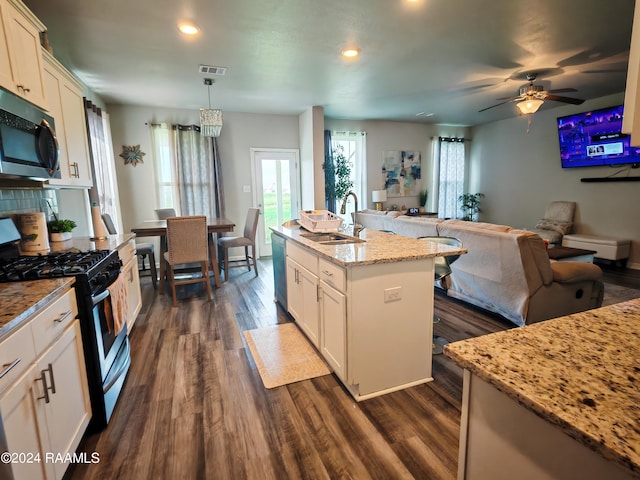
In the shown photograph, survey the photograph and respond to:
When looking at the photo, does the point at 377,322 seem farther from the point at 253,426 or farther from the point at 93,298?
the point at 93,298

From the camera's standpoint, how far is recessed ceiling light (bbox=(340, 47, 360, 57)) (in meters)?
3.19

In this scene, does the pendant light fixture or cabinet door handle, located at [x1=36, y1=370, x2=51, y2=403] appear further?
the pendant light fixture

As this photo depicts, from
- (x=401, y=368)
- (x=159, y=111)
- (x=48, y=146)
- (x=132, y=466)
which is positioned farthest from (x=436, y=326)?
(x=159, y=111)

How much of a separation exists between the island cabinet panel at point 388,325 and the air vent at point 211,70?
3051 millimetres

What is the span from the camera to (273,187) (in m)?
6.09

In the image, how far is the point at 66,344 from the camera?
149 cm

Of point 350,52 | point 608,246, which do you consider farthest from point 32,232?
point 608,246

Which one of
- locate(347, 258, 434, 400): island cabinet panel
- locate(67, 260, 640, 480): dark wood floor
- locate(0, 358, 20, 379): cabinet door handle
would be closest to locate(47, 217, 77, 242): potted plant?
locate(67, 260, 640, 480): dark wood floor

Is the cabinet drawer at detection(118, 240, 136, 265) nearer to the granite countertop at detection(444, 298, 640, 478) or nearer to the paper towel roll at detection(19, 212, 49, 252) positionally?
the paper towel roll at detection(19, 212, 49, 252)

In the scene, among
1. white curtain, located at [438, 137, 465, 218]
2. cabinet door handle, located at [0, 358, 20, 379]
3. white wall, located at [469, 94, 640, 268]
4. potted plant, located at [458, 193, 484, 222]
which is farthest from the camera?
potted plant, located at [458, 193, 484, 222]

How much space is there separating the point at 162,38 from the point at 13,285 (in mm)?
2463

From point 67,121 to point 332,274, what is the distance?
2549mm

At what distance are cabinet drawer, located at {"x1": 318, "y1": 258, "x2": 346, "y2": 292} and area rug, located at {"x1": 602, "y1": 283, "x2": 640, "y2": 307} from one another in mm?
3317

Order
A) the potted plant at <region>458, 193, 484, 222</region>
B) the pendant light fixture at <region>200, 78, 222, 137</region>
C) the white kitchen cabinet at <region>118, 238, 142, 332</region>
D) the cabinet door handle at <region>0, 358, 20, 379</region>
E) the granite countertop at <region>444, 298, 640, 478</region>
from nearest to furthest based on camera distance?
the granite countertop at <region>444, 298, 640, 478</region>, the cabinet door handle at <region>0, 358, 20, 379</region>, the white kitchen cabinet at <region>118, 238, 142, 332</region>, the pendant light fixture at <region>200, 78, 222, 137</region>, the potted plant at <region>458, 193, 484, 222</region>
